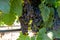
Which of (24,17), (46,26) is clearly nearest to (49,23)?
(46,26)

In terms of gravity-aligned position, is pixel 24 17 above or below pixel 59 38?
above

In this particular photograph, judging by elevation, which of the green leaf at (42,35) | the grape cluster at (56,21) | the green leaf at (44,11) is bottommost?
the green leaf at (42,35)

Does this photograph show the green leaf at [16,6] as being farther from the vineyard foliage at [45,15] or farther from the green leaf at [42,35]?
the green leaf at [42,35]

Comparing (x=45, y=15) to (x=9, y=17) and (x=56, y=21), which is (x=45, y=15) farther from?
(x=9, y=17)

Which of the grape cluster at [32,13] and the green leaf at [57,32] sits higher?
the grape cluster at [32,13]

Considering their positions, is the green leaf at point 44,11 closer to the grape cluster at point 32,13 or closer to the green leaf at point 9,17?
the grape cluster at point 32,13

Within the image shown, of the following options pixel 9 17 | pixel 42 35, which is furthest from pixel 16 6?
pixel 42 35

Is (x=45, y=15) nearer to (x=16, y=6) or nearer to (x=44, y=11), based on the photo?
(x=44, y=11)

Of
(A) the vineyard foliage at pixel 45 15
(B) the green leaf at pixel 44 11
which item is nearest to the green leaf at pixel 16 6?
(A) the vineyard foliage at pixel 45 15

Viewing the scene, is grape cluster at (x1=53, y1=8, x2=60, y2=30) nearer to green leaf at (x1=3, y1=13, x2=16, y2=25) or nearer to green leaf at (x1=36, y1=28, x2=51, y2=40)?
green leaf at (x1=36, y1=28, x2=51, y2=40)

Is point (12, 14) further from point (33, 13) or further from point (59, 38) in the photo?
point (59, 38)

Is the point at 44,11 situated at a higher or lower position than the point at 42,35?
higher
